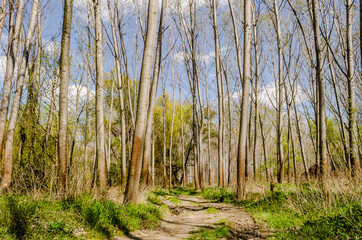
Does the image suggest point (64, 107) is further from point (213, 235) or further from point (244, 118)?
point (244, 118)

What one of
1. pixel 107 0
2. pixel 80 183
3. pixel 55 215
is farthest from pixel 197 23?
pixel 55 215

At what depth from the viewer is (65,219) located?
12.4 ft

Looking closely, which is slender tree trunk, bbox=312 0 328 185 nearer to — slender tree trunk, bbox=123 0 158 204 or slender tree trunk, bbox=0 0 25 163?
slender tree trunk, bbox=123 0 158 204

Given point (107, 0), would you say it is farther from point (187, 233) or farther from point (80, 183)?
point (187, 233)

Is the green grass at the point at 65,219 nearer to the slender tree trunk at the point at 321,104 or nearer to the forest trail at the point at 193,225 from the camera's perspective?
the forest trail at the point at 193,225

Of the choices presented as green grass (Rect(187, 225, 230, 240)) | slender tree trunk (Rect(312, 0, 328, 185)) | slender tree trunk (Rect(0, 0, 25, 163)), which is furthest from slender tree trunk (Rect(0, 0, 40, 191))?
slender tree trunk (Rect(312, 0, 328, 185))

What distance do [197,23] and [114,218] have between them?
13.0 meters

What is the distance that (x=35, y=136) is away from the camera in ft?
27.7

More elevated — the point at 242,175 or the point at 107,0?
the point at 107,0

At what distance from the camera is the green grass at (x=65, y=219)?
130 inches

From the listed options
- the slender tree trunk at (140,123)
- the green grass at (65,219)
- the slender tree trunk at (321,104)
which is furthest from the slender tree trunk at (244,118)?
the green grass at (65,219)

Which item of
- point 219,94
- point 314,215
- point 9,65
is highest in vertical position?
point 219,94

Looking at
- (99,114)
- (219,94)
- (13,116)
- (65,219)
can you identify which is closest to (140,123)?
(99,114)

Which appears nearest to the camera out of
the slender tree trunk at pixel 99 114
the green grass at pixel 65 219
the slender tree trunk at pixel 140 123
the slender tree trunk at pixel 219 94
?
the green grass at pixel 65 219
